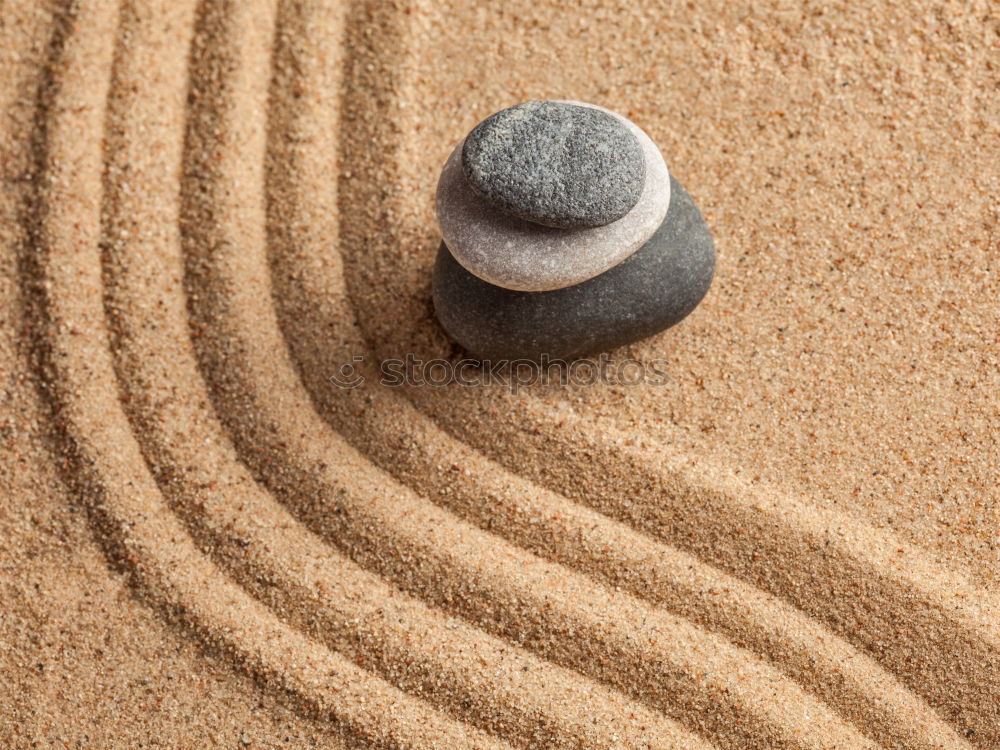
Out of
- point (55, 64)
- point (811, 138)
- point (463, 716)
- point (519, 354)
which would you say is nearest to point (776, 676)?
point (463, 716)

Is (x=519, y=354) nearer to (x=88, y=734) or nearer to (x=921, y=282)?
(x=921, y=282)

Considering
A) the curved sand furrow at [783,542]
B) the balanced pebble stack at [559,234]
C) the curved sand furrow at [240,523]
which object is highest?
the balanced pebble stack at [559,234]

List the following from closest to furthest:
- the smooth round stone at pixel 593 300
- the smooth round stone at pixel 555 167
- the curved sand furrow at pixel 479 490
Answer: the smooth round stone at pixel 555 167, the smooth round stone at pixel 593 300, the curved sand furrow at pixel 479 490

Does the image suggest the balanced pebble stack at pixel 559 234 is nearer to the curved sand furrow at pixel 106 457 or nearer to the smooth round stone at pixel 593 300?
the smooth round stone at pixel 593 300

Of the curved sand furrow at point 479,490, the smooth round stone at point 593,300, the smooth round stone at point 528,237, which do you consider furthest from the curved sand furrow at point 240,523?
the smooth round stone at point 528,237

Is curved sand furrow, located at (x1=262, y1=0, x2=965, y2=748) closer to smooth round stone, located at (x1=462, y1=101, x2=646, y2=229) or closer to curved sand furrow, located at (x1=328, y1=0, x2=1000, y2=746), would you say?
curved sand furrow, located at (x1=328, y1=0, x2=1000, y2=746)

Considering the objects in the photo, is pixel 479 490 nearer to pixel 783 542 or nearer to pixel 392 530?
pixel 392 530
